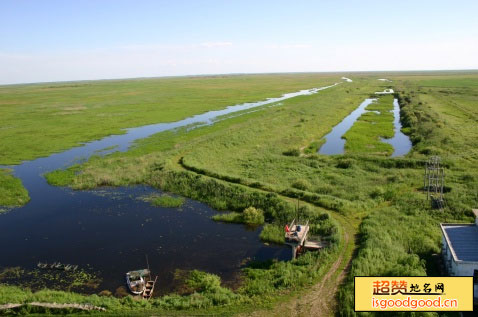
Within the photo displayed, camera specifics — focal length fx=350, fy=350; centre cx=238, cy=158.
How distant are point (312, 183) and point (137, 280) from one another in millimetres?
17370

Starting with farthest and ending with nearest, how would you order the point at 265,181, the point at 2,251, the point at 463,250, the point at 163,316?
the point at 265,181
the point at 2,251
the point at 463,250
the point at 163,316

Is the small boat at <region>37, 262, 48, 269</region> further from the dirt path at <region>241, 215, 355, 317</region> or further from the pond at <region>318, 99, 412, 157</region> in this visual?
the pond at <region>318, 99, 412, 157</region>

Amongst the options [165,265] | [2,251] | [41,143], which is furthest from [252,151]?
[41,143]

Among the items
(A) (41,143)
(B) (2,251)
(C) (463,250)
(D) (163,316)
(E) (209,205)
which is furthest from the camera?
(A) (41,143)

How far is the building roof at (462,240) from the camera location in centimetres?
1502

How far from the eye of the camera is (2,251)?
21.5 metres

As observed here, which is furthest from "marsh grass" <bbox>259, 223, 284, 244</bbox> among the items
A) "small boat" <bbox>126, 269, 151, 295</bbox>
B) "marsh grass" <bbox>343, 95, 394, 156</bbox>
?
"marsh grass" <bbox>343, 95, 394, 156</bbox>

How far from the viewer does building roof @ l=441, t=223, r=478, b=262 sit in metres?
15.0

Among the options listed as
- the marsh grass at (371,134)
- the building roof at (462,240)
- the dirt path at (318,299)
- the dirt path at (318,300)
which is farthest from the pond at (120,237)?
the marsh grass at (371,134)

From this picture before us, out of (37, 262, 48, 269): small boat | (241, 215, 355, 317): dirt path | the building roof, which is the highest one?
the building roof

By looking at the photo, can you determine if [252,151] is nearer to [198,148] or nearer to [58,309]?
[198,148]

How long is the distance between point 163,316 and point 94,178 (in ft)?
74.5

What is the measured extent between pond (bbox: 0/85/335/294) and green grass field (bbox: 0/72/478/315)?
5.12 ft

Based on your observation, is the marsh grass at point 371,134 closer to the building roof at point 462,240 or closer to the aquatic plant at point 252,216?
the aquatic plant at point 252,216
